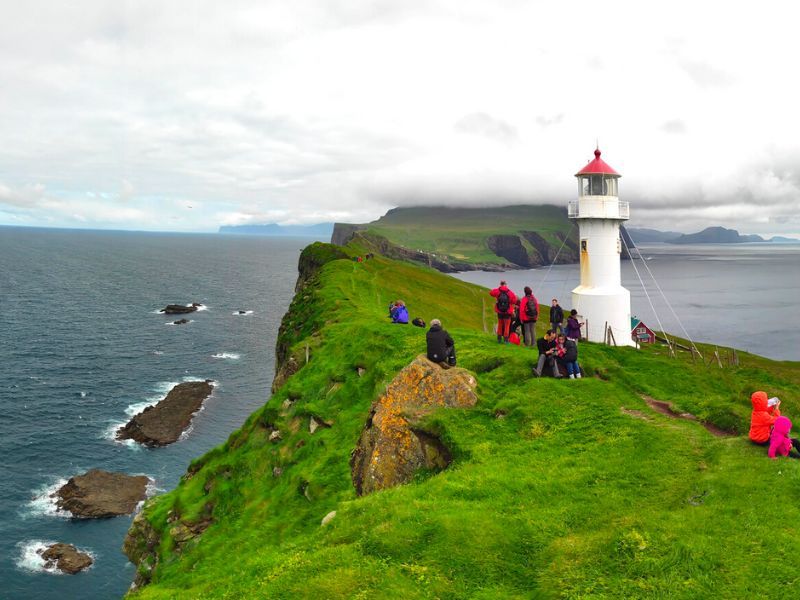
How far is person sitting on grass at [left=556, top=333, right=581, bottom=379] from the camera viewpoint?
21.9 m

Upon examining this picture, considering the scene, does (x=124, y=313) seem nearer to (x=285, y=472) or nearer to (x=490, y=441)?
(x=285, y=472)

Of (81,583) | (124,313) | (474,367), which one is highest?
(474,367)

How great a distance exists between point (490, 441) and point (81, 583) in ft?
135

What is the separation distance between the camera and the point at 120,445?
208ft

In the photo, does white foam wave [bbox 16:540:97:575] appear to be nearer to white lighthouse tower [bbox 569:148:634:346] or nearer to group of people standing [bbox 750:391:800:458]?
white lighthouse tower [bbox 569:148:634:346]

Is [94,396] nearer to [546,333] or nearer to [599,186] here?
[599,186]

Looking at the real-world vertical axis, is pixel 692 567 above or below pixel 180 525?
above

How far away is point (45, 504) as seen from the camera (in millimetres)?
52188

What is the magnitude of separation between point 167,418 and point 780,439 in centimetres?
6788

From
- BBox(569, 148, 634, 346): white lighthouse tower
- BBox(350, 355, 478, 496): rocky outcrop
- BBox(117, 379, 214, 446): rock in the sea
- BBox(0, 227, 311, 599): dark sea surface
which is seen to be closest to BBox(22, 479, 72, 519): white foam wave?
BBox(0, 227, 311, 599): dark sea surface

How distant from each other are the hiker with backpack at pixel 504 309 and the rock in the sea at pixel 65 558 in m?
39.3

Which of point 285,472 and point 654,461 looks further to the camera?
point 285,472

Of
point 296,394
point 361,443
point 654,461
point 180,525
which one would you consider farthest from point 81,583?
point 654,461

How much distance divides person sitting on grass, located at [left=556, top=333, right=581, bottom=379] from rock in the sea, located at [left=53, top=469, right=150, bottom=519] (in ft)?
149
